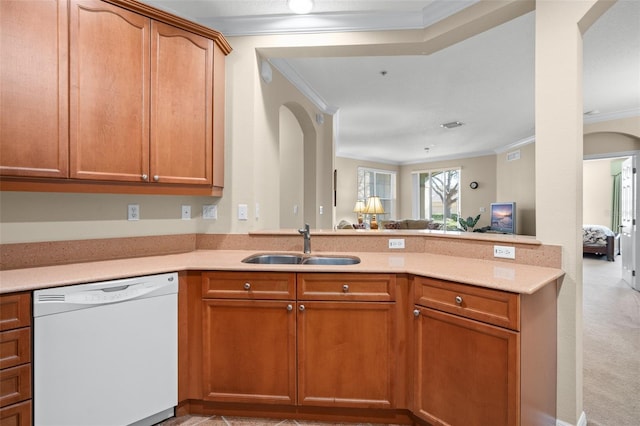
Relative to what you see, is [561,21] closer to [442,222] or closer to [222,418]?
[222,418]

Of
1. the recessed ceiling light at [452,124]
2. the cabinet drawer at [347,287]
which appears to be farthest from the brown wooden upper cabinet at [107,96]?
the recessed ceiling light at [452,124]

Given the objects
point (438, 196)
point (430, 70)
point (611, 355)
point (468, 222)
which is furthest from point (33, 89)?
point (438, 196)

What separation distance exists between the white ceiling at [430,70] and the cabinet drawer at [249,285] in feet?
6.20

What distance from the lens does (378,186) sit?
10.1m

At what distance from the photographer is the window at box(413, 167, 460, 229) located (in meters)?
9.52

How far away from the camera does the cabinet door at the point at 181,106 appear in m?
2.00

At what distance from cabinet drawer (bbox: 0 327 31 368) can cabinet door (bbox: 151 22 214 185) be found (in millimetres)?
1006

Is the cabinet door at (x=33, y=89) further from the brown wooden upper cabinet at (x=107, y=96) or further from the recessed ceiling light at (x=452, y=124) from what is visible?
the recessed ceiling light at (x=452, y=124)

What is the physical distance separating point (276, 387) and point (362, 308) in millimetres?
675

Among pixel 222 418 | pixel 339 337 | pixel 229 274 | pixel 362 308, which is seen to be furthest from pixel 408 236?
pixel 222 418

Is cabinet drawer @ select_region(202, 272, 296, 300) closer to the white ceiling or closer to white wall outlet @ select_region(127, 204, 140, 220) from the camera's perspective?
white wall outlet @ select_region(127, 204, 140, 220)

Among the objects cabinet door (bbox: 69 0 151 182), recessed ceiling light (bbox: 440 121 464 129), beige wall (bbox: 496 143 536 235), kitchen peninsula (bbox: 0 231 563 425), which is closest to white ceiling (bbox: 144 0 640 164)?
recessed ceiling light (bbox: 440 121 464 129)

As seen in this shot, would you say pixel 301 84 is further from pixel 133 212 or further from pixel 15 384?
pixel 15 384

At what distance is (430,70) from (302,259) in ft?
8.44
